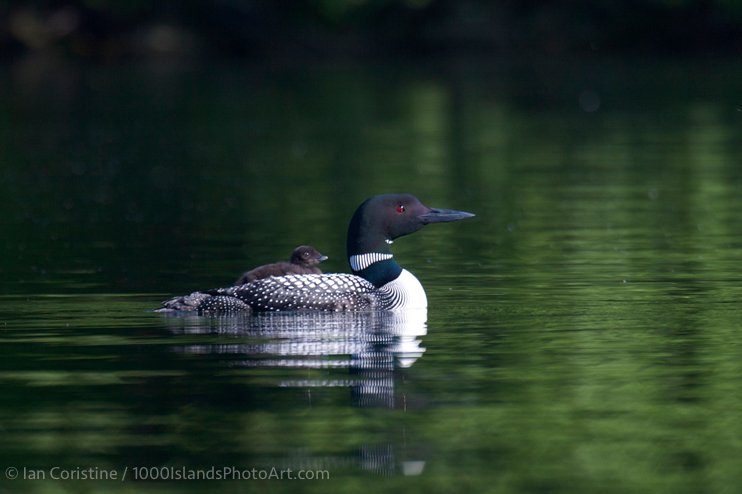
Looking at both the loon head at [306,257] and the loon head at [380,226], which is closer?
the loon head at [380,226]

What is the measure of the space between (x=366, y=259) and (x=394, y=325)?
1133 mm

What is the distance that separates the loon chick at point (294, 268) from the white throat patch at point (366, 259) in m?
A: 0.34

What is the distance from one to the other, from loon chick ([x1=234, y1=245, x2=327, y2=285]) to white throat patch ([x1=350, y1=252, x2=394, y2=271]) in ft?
1.13

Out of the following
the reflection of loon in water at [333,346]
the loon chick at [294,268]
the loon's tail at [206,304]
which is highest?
the loon chick at [294,268]

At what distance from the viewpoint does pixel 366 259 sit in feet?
42.1

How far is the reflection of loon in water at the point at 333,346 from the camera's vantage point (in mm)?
9594

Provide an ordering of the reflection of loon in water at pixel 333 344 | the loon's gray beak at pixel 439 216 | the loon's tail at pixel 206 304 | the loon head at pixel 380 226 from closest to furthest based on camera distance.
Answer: the reflection of loon in water at pixel 333 344, the loon's tail at pixel 206 304, the loon head at pixel 380 226, the loon's gray beak at pixel 439 216

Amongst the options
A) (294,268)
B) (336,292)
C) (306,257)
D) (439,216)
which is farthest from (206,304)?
(439,216)

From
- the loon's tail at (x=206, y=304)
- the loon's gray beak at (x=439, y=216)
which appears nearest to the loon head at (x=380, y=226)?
the loon's gray beak at (x=439, y=216)

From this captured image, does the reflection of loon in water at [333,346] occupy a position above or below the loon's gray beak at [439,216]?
below

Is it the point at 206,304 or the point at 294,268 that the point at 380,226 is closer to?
the point at 294,268

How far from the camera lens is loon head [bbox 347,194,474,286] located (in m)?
12.8

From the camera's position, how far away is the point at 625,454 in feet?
26.3

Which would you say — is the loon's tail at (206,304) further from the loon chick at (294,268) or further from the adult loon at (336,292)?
the loon chick at (294,268)
